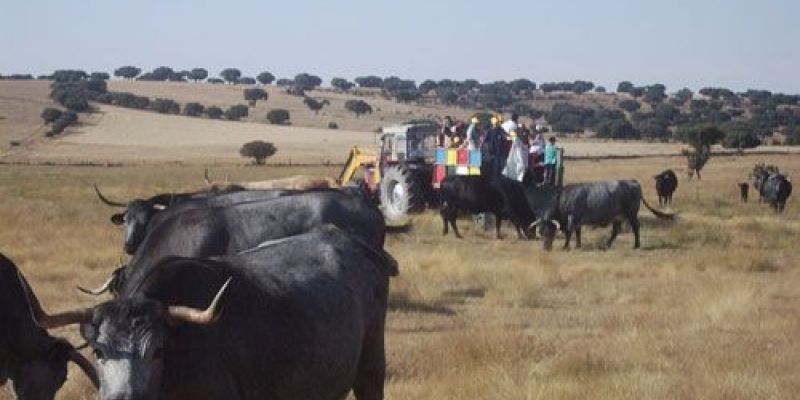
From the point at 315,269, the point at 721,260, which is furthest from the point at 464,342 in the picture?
the point at 721,260

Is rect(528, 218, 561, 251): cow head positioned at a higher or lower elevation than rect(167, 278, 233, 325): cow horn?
lower

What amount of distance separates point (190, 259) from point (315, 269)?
105cm

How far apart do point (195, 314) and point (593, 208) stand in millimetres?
17937

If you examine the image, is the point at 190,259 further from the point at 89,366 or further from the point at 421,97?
the point at 421,97

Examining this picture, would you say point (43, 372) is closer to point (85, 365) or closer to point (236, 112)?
point (85, 365)

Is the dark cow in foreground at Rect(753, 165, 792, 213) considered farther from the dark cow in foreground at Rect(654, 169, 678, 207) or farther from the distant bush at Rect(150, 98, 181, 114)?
the distant bush at Rect(150, 98, 181, 114)

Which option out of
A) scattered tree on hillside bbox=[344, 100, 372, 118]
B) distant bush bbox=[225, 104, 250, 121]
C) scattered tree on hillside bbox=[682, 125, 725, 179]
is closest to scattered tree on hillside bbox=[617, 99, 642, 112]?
scattered tree on hillside bbox=[344, 100, 372, 118]

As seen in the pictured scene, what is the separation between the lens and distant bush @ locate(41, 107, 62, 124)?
101 meters

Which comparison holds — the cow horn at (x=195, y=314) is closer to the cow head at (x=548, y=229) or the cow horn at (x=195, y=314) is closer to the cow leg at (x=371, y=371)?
the cow leg at (x=371, y=371)

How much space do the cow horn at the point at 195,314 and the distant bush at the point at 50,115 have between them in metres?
102

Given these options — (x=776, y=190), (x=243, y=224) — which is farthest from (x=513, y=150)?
(x=243, y=224)

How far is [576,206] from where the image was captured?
71.1ft

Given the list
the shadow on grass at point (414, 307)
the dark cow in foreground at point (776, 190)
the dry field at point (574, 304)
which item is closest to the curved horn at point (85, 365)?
the dry field at point (574, 304)

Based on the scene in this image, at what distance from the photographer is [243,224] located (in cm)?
1009
